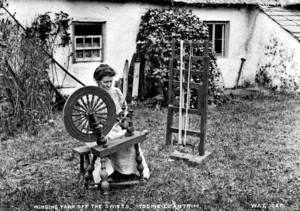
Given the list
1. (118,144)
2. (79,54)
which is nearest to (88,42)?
(79,54)

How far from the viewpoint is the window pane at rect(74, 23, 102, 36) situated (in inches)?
364

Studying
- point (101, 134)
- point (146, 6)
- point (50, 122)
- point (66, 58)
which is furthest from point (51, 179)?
point (146, 6)

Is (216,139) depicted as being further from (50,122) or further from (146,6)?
(146,6)

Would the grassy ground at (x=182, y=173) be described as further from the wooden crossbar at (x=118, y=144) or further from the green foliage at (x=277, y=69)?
the green foliage at (x=277, y=69)

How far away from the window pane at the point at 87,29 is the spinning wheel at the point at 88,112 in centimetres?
509

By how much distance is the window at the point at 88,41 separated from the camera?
923 centimetres

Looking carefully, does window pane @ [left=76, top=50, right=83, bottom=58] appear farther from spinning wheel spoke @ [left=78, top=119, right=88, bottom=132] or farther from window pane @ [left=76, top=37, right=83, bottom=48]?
spinning wheel spoke @ [left=78, top=119, right=88, bottom=132]

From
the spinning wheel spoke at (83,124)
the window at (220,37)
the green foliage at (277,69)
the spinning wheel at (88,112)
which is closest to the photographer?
the spinning wheel at (88,112)

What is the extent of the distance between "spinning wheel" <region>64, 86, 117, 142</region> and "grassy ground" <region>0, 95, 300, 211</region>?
2.56ft

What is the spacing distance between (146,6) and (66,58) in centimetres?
255

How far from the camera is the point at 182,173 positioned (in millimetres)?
5301

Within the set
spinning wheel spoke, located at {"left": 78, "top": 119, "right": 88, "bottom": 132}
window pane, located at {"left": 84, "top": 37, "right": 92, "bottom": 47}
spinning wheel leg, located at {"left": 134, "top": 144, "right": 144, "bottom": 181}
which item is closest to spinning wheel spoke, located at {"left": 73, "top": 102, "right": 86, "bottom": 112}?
spinning wheel spoke, located at {"left": 78, "top": 119, "right": 88, "bottom": 132}

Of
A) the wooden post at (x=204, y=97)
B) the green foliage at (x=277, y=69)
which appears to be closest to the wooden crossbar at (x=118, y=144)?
the wooden post at (x=204, y=97)

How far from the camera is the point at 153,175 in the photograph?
5.20 m
